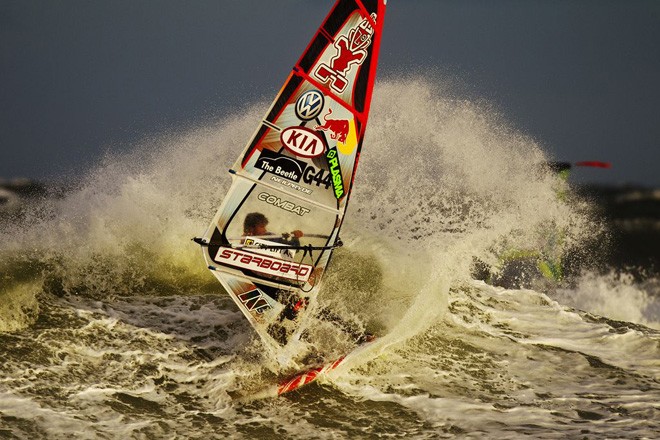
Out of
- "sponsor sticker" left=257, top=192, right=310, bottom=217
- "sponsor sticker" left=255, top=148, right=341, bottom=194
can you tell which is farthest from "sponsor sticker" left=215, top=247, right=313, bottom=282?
"sponsor sticker" left=255, top=148, right=341, bottom=194

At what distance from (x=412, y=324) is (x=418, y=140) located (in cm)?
331

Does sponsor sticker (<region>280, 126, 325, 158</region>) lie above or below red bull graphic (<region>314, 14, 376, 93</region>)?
below

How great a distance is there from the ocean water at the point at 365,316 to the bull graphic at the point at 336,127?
201 cm

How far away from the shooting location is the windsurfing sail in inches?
249

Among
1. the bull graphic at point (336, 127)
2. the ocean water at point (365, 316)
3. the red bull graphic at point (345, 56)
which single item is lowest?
the ocean water at point (365, 316)

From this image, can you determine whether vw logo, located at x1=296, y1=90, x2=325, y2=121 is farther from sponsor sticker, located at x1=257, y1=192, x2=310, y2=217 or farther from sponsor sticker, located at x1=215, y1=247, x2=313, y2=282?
sponsor sticker, located at x1=215, y1=247, x2=313, y2=282

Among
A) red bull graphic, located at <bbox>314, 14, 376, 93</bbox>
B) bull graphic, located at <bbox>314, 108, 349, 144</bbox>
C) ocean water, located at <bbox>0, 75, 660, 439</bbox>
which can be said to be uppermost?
red bull graphic, located at <bbox>314, 14, 376, 93</bbox>

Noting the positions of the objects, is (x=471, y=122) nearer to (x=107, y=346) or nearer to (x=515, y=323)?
(x=515, y=323)

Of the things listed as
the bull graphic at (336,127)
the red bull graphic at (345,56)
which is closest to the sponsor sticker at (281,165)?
the bull graphic at (336,127)

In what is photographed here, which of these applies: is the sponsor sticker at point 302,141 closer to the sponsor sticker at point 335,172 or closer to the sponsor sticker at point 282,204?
Result: the sponsor sticker at point 335,172

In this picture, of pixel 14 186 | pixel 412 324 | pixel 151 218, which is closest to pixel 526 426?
pixel 412 324

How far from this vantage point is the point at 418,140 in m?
10.4

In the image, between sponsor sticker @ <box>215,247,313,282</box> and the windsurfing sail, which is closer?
the windsurfing sail

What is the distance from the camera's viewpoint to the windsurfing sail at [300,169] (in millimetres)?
6336
